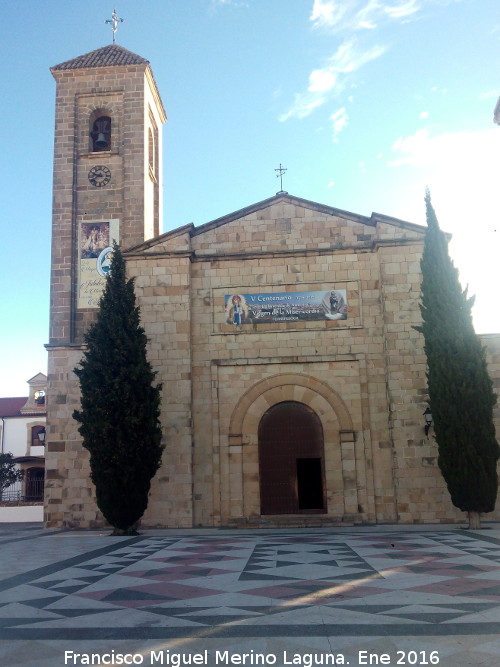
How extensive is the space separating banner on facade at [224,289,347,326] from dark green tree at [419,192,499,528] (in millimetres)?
2398

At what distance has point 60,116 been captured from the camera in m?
18.8

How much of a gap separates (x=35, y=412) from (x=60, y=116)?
2232 centimetres

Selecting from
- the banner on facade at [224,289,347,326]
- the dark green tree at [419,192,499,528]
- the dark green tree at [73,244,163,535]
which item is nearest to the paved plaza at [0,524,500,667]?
the dark green tree at [419,192,499,528]

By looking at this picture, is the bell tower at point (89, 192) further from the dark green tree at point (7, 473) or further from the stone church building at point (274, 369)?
the dark green tree at point (7, 473)

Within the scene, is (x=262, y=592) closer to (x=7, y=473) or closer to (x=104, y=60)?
(x=104, y=60)

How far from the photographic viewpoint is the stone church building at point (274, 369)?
14867 mm

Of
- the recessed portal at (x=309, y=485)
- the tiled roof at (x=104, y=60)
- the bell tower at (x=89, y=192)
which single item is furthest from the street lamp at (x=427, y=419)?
the tiled roof at (x=104, y=60)

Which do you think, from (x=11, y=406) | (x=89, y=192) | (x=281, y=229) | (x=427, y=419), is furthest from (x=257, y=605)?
(x=11, y=406)

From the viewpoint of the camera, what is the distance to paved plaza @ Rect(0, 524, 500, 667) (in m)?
4.37

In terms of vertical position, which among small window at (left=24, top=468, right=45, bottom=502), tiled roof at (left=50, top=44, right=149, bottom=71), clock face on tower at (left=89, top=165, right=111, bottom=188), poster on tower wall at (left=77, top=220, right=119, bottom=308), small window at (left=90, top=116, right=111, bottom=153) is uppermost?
tiled roof at (left=50, top=44, right=149, bottom=71)

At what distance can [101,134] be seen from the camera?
18.7 m

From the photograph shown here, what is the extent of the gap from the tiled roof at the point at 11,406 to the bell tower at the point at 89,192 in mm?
22044

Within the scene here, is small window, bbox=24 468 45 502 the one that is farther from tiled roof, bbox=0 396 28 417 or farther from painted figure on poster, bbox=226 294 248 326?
painted figure on poster, bbox=226 294 248 326

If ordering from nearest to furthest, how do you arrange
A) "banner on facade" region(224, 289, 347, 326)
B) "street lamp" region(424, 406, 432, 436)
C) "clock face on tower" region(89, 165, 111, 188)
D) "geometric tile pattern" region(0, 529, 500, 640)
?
"geometric tile pattern" region(0, 529, 500, 640) < "street lamp" region(424, 406, 432, 436) < "banner on facade" region(224, 289, 347, 326) < "clock face on tower" region(89, 165, 111, 188)
